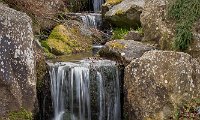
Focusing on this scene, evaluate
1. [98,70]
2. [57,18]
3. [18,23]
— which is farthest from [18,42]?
[57,18]

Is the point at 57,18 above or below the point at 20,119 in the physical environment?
above

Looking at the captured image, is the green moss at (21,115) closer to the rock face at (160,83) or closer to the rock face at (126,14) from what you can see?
the rock face at (160,83)

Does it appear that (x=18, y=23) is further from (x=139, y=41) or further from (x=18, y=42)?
(x=139, y=41)

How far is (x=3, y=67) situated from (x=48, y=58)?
2.77 meters

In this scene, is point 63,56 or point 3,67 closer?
point 3,67

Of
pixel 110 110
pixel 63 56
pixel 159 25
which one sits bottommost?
pixel 110 110

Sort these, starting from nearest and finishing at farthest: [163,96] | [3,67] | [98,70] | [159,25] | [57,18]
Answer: [3,67] < [163,96] < [98,70] < [159,25] < [57,18]

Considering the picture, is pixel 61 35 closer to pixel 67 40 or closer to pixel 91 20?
pixel 67 40

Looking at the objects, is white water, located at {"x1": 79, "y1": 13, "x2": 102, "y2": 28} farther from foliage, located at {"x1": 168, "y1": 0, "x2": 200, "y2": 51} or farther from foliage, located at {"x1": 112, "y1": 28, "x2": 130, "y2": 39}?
foliage, located at {"x1": 168, "y1": 0, "x2": 200, "y2": 51}

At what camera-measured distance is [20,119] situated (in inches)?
318

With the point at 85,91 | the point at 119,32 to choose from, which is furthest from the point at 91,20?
the point at 85,91

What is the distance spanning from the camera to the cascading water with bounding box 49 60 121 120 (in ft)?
30.1

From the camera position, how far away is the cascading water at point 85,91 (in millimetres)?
9180

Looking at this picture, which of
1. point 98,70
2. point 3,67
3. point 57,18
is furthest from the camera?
point 57,18
